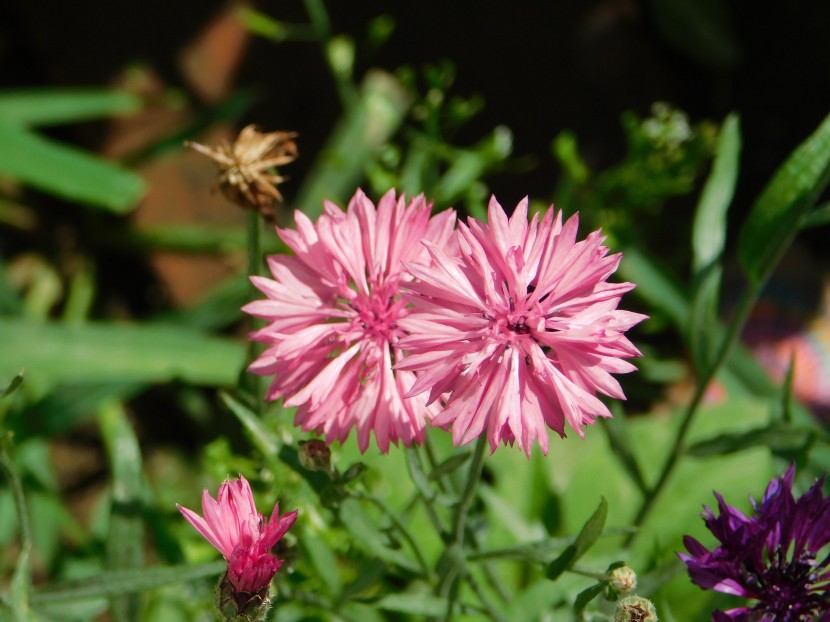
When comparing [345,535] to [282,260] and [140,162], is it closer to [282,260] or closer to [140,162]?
[282,260]

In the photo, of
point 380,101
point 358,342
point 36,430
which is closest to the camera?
point 358,342

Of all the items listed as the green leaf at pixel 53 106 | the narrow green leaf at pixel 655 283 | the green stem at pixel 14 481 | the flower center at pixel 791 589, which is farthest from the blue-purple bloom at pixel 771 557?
the green leaf at pixel 53 106

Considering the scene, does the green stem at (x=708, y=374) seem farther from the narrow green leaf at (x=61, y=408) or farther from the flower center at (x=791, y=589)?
the narrow green leaf at (x=61, y=408)

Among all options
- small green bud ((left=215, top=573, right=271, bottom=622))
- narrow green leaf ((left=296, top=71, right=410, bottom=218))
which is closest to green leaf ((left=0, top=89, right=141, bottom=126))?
narrow green leaf ((left=296, top=71, right=410, bottom=218))

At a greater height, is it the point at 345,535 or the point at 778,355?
the point at 778,355

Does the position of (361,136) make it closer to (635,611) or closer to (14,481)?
(14,481)

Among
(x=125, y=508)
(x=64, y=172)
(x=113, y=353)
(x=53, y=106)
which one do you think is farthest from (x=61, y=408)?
(x=53, y=106)

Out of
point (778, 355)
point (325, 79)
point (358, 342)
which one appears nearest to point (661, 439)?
point (778, 355)
